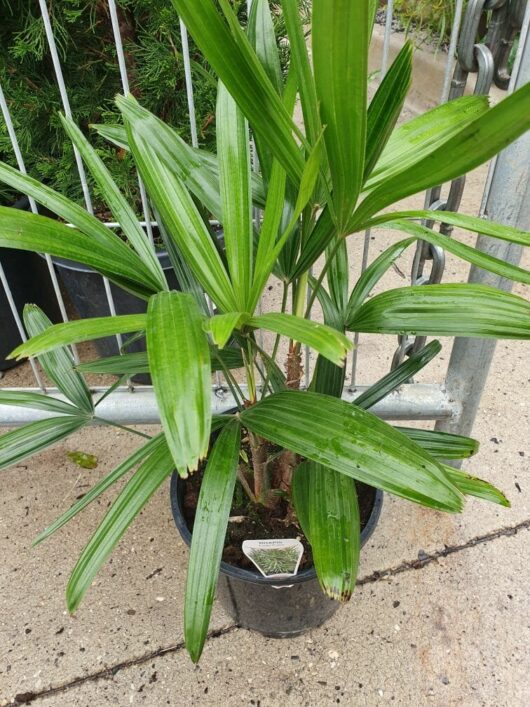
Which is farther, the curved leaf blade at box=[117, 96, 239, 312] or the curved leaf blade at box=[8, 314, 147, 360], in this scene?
the curved leaf blade at box=[117, 96, 239, 312]

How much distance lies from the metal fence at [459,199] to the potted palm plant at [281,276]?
0.24 m

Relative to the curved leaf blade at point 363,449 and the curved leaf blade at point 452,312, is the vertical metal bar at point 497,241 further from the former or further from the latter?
the curved leaf blade at point 363,449

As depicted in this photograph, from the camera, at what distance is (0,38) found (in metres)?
1.40

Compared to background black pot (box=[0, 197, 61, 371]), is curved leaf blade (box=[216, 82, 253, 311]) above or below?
above

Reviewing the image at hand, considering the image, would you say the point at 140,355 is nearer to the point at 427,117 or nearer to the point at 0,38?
the point at 427,117

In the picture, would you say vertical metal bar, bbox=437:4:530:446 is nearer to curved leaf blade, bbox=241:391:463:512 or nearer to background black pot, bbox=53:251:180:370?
curved leaf blade, bbox=241:391:463:512

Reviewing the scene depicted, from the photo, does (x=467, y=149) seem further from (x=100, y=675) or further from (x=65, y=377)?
(x=100, y=675)

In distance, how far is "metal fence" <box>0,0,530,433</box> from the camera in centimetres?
95

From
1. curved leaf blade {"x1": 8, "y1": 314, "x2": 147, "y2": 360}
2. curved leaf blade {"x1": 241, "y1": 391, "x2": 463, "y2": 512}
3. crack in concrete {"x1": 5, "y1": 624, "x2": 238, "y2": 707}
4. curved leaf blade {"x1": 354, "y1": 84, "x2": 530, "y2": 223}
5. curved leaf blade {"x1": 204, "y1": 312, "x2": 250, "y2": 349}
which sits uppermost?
curved leaf blade {"x1": 354, "y1": 84, "x2": 530, "y2": 223}

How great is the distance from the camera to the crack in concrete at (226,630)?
41.9 inches

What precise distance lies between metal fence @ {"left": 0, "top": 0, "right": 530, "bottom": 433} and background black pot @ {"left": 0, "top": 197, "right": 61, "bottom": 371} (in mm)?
373

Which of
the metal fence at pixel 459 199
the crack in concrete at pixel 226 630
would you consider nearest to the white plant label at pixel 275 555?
the crack in concrete at pixel 226 630

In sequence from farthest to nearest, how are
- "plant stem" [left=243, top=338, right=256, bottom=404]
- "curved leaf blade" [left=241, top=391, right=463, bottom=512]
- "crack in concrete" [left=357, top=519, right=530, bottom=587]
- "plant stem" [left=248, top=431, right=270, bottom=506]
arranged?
"crack in concrete" [left=357, top=519, right=530, bottom=587]
"plant stem" [left=248, top=431, right=270, bottom=506]
"plant stem" [left=243, top=338, right=256, bottom=404]
"curved leaf blade" [left=241, top=391, right=463, bottom=512]

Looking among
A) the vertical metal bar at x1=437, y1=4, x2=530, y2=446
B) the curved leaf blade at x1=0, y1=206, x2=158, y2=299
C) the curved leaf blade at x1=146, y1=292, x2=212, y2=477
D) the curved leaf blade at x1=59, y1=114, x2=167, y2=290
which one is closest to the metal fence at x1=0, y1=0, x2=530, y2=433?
the vertical metal bar at x1=437, y1=4, x2=530, y2=446
